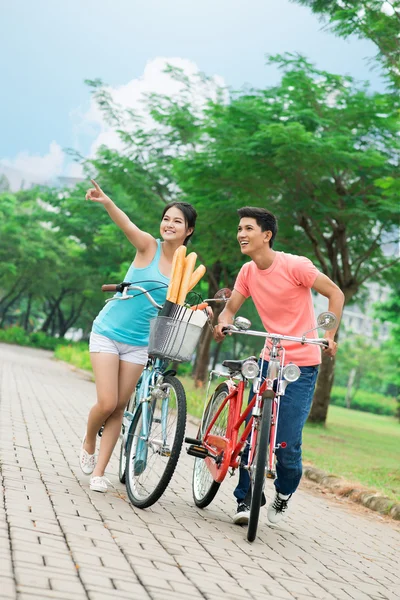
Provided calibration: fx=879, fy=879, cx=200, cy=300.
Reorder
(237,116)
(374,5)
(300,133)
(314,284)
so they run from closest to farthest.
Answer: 1. (314,284)
2. (374,5)
3. (300,133)
4. (237,116)

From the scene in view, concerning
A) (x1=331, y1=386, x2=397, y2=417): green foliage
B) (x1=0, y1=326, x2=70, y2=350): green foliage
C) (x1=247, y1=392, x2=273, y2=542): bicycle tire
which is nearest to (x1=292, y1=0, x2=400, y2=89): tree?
(x1=247, y1=392, x2=273, y2=542): bicycle tire

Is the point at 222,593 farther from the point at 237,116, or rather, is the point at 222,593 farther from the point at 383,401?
the point at 383,401

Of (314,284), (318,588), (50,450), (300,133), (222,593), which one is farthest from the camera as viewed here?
(300,133)

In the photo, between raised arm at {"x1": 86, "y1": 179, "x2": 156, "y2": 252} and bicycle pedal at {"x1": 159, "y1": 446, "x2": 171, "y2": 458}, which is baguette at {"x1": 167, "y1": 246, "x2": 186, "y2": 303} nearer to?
raised arm at {"x1": 86, "y1": 179, "x2": 156, "y2": 252}

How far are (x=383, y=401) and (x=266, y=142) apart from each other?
60.9 m

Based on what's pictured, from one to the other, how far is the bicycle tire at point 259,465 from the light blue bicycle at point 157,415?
488 millimetres

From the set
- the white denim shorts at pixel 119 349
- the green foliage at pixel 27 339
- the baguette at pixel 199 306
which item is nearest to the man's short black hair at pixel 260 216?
the baguette at pixel 199 306

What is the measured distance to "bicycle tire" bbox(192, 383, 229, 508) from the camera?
245 inches

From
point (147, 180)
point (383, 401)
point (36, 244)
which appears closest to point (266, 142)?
point (147, 180)

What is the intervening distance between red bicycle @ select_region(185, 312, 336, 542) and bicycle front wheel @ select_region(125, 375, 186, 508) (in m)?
0.29

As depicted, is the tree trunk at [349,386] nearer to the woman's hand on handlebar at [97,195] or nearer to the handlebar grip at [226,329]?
the handlebar grip at [226,329]

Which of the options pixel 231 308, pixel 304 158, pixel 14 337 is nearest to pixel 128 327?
pixel 231 308

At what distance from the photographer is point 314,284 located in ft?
19.8

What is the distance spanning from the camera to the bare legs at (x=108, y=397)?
6188mm
